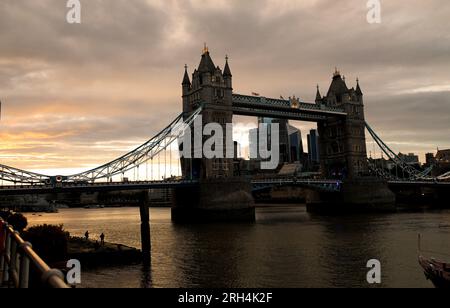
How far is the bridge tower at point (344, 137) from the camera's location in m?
100

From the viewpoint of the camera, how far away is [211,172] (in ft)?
242

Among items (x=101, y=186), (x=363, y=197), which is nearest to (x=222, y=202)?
(x=101, y=186)

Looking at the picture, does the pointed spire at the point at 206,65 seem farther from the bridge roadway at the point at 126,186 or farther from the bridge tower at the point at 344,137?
the bridge tower at the point at 344,137

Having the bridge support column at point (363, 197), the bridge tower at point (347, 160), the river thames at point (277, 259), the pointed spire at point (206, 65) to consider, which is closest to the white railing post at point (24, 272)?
the river thames at point (277, 259)

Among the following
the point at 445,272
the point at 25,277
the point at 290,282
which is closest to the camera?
the point at 25,277

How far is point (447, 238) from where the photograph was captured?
138 ft

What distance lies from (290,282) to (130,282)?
32.2 feet

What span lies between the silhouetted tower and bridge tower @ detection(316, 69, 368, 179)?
37.3 m

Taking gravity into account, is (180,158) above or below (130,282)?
above
